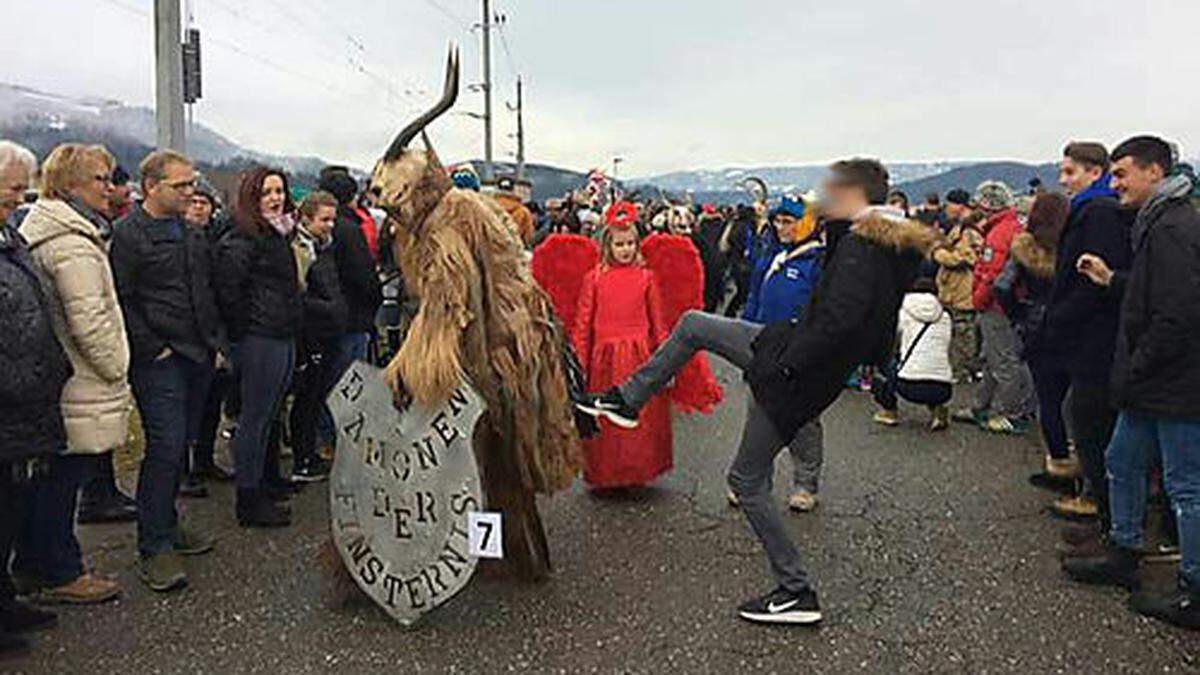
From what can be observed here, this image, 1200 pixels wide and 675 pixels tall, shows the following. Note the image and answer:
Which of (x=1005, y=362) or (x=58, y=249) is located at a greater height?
(x=58, y=249)

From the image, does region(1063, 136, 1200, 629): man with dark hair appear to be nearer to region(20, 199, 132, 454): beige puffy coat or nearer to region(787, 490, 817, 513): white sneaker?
region(787, 490, 817, 513): white sneaker

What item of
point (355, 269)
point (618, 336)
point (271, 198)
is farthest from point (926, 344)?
point (271, 198)

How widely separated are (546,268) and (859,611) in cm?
275

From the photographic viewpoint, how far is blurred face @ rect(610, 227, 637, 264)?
557 cm

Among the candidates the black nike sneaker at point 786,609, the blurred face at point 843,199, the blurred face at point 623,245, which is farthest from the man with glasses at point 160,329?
the blurred face at point 843,199

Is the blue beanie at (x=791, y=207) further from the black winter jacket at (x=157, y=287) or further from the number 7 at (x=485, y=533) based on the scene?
the black winter jacket at (x=157, y=287)

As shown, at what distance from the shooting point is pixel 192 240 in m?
4.51

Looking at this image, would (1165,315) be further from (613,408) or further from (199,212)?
(199,212)

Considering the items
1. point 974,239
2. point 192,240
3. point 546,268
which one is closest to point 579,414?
point 546,268

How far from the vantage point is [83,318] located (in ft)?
12.4

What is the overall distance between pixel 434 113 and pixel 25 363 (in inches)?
71.2

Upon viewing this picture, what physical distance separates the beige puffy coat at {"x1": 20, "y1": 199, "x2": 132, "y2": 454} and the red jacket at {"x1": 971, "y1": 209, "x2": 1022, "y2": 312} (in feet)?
20.6

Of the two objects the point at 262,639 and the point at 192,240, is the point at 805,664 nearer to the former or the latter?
the point at 262,639

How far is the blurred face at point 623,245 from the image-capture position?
557 centimetres
